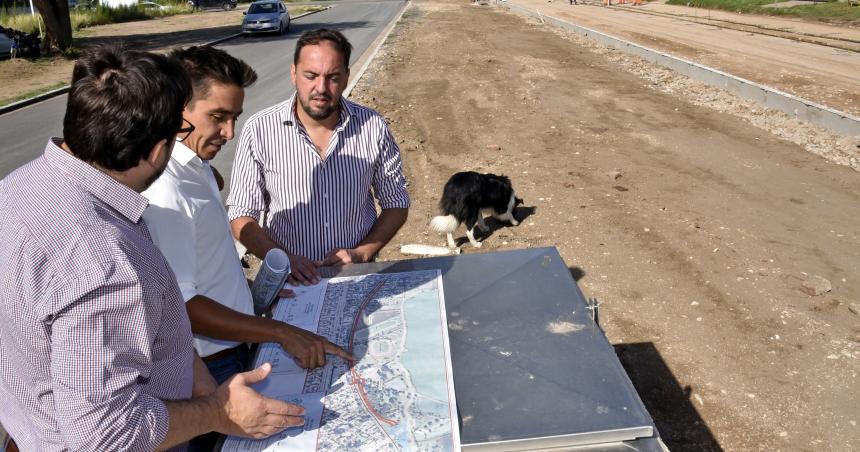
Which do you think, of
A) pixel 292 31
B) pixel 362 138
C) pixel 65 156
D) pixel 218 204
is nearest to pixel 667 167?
pixel 362 138

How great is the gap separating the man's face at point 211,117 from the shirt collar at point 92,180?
91 centimetres

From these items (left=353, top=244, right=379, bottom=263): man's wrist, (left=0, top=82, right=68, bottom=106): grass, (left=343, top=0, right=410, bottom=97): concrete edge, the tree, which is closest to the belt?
(left=353, top=244, right=379, bottom=263): man's wrist

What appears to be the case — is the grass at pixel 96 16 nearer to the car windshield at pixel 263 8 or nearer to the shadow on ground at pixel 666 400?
the car windshield at pixel 263 8

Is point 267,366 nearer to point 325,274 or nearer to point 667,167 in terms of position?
point 325,274

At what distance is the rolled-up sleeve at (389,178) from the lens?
3.61m

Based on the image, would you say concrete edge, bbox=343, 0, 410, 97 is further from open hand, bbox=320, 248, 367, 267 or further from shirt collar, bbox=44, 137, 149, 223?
shirt collar, bbox=44, 137, 149, 223

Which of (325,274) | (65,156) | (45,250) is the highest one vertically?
(65,156)

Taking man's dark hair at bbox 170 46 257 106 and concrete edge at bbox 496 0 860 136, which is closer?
man's dark hair at bbox 170 46 257 106

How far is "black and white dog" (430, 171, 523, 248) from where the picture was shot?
24.2ft

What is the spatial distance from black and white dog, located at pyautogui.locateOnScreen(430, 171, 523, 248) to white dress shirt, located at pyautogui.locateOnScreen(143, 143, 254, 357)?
15.7ft

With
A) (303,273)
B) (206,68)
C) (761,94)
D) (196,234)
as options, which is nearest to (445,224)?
(303,273)

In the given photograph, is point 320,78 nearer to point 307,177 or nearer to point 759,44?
point 307,177

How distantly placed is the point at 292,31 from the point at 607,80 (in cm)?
2043

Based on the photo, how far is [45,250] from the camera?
147 cm
